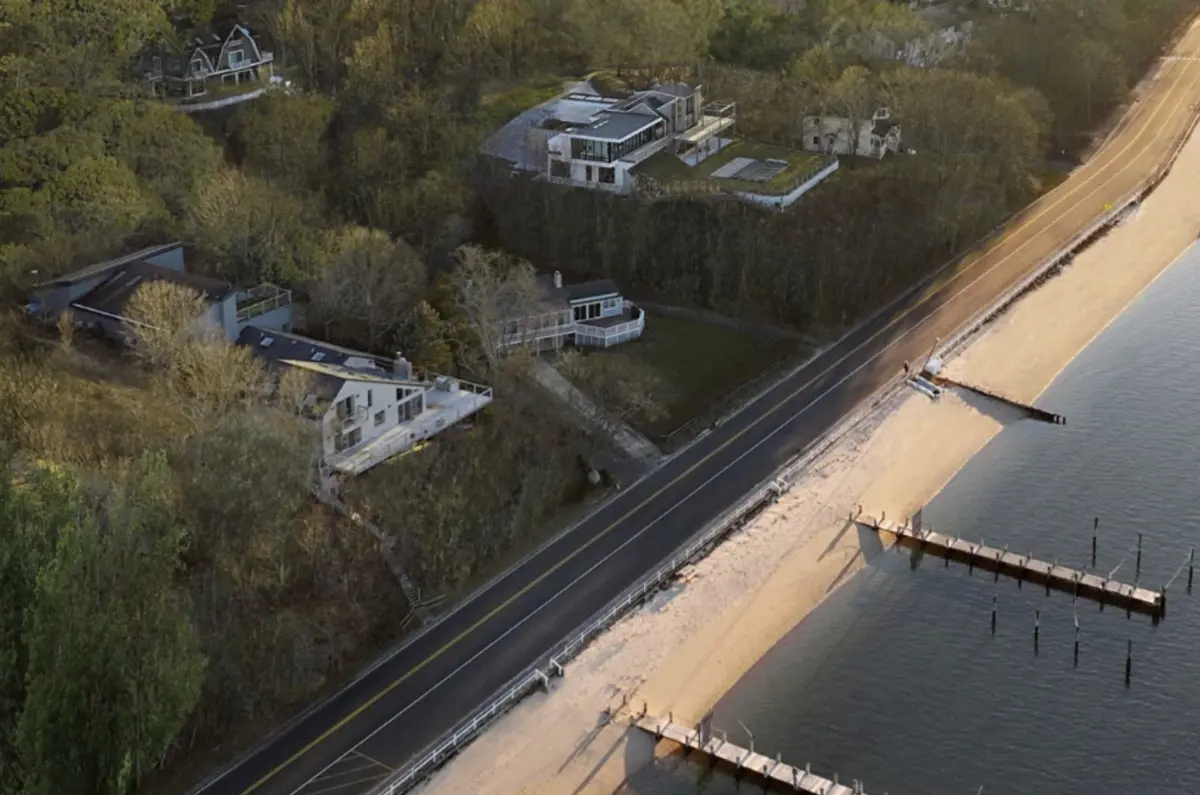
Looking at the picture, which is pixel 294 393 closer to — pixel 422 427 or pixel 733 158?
pixel 422 427

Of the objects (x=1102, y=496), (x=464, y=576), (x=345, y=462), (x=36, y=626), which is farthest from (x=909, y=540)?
(x=36, y=626)

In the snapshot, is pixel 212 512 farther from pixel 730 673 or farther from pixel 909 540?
pixel 909 540

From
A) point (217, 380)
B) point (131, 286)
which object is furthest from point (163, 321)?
point (131, 286)

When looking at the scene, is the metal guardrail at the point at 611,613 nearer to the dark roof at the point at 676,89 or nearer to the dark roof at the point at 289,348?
the dark roof at the point at 289,348

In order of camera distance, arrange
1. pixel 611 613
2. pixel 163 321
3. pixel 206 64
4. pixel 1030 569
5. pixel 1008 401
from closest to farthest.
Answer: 1. pixel 611 613
2. pixel 1030 569
3. pixel 163 321
4. pixel 1008 401
5. pixel 206 64

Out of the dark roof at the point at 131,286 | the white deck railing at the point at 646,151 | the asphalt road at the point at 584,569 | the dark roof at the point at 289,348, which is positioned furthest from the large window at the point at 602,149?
the dark roof at the point at 131,286

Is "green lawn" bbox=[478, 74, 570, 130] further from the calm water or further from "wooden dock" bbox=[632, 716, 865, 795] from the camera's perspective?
"wooden dock" bbox=[632, 716, 865, 795]
